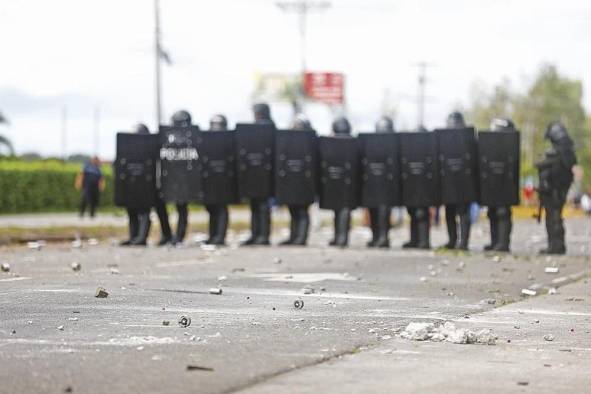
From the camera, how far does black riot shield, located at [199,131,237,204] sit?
2631cm

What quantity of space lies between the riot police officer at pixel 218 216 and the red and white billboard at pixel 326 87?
2431 inches

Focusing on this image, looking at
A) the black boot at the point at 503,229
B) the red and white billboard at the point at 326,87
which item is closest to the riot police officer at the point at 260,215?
the black boot at the point at 503,229

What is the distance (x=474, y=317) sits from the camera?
12.8m

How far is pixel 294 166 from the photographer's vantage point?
2623cm

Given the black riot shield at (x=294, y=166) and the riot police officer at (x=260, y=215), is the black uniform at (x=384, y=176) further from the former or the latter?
the riot police officer at (x=260, y=215)

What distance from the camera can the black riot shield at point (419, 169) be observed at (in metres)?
26.0

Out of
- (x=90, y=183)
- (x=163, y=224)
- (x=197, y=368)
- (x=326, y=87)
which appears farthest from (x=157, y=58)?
(x=197, y=368)

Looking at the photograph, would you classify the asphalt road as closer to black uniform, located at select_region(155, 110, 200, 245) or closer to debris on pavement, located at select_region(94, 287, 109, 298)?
debris on pavement, located at select_region(94, 287, 109, 298)

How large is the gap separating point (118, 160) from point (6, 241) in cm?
286

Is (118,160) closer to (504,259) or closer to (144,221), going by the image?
(144,221)

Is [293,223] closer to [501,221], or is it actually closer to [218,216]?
[218,216]

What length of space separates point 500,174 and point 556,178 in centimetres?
130

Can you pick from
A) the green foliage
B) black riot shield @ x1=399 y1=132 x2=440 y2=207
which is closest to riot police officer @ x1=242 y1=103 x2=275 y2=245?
black riot shield @ x1=399 y1=132 x2=440 y2=207

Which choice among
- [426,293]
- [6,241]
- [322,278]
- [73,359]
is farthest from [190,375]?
[6,241]
